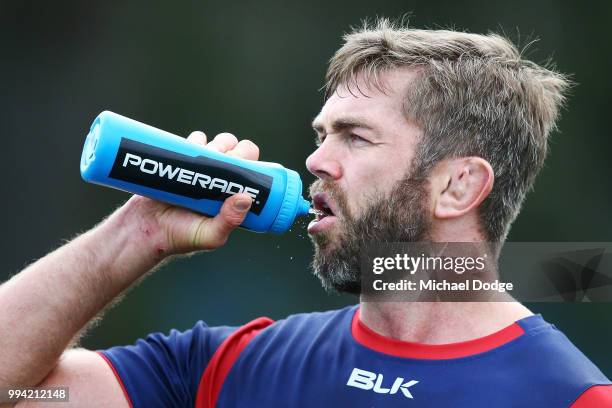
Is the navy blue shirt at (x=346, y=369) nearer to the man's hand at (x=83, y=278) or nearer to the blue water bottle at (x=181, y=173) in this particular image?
the man's hand at (x=83, y=278)

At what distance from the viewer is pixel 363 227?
2816 mm

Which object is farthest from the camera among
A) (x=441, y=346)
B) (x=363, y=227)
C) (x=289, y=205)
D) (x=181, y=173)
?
(x=363, y=227)

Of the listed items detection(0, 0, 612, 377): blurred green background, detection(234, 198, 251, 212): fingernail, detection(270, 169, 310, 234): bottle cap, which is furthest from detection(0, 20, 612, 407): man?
detection(0, 0, 612, 377): blurred green background

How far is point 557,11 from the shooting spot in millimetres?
7531

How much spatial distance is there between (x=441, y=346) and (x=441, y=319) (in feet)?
0.34

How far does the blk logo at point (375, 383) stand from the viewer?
8.70 feet

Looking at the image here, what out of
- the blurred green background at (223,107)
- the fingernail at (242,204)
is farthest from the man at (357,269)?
the blurred green background at (223,107)

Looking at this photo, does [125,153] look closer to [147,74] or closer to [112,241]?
[112,241]

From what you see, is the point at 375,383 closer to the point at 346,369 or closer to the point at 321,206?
the point at 346,369

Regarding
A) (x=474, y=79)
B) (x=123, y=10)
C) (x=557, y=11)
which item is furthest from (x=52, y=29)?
(x=474, y=79)

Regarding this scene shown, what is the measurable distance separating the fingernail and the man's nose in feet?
1.32

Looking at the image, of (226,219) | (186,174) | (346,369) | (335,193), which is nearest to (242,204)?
(226,219)

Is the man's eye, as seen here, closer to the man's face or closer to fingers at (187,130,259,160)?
the man's face

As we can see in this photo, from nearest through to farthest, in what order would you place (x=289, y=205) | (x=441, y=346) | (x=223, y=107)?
(x=289, y=205), (x=441, y=346), (x=223, y=107)
